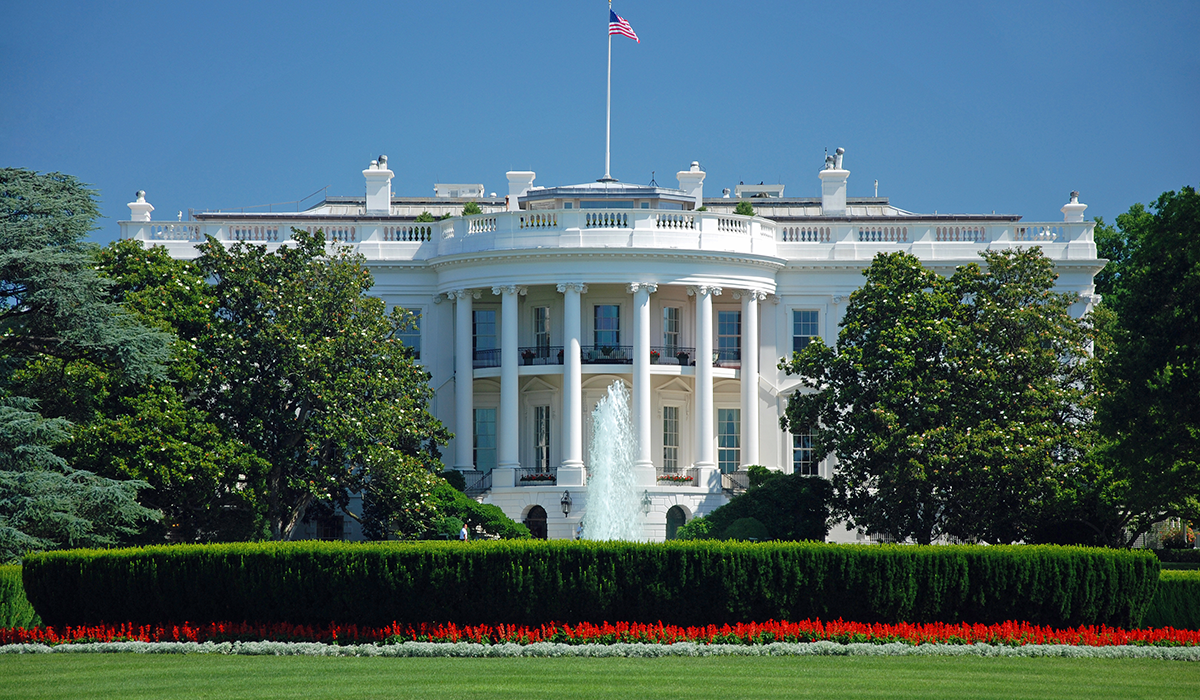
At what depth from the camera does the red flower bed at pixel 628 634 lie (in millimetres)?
23547

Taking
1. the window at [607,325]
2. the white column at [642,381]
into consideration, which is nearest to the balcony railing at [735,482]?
the white column at [642,381]

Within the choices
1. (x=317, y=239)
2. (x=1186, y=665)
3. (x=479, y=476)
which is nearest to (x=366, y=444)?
(x=317, y=239)

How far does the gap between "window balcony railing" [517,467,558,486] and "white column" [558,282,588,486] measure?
0.79 m

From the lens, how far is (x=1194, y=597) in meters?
25.7

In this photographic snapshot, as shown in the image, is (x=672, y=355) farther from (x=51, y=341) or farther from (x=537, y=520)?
(x=51, y=341)

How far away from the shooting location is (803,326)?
53750 millimetres

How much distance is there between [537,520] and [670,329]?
8.89m

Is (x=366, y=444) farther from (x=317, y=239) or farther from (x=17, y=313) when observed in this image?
(x=17, y=313)

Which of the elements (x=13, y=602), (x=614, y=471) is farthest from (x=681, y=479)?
(x=13, y=602)

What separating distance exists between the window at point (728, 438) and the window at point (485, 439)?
8277 mm

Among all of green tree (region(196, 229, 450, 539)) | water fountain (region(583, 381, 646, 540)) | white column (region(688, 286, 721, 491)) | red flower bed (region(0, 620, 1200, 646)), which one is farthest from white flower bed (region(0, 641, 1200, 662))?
white column (region(688, 286, 721, 491))

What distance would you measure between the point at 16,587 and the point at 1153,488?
22806 millimetres

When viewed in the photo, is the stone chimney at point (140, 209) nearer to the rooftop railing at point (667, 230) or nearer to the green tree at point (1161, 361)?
the rooftop railing at point (667, 230)

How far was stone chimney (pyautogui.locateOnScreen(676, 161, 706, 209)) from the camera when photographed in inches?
2378
